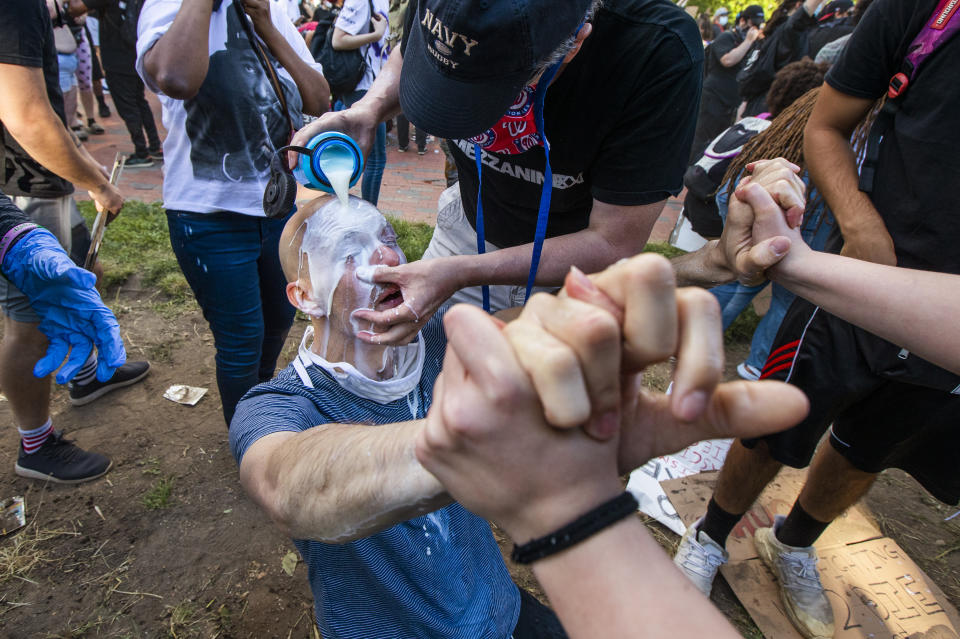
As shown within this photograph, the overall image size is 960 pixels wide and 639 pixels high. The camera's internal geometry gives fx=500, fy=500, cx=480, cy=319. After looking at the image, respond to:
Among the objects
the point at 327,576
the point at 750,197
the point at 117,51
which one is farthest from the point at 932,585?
the point at 117,51

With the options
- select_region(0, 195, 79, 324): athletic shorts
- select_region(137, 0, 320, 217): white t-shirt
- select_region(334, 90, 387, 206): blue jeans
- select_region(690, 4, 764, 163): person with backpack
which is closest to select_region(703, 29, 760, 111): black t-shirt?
select_region(690, 4, 764, 163): person with backpack

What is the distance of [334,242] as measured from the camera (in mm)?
1687

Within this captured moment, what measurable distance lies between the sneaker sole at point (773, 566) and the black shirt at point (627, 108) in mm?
1968

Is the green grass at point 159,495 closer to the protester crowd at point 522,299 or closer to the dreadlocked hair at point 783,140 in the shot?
the protester crowd at point 522,299

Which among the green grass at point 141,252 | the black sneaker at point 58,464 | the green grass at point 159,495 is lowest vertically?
the green grass at point 141,252

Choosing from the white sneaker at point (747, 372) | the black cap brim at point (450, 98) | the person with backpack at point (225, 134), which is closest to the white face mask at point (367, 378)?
the black cap brim at point (450, 98)

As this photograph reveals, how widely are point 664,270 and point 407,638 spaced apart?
1355 millimetres

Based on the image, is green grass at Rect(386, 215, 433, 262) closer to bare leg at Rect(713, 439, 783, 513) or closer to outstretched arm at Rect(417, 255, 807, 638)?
bare leg at Rect(713, 439, 783, 513)

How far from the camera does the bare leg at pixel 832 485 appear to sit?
2.18 metres

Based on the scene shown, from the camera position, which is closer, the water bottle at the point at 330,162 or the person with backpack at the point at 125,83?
the water bottle at the point at 330,162

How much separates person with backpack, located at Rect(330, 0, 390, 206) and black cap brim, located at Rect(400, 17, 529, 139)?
3138 millimetres

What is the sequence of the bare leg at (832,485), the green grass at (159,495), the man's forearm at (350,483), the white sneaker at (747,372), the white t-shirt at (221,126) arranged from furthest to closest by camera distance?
the white sneaker at (747,372)
the green grass at (159,495)
the bare leg at (832,485)
the white t-shirt at (221,126)
the man's forearm at (350,483)

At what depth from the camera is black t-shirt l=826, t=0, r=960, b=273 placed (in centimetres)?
164

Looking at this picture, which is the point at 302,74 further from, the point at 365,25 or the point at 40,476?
the point at 365,25
